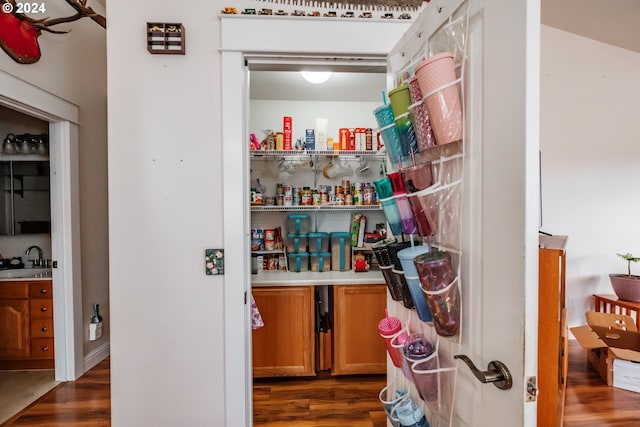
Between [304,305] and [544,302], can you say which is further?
[304,305]

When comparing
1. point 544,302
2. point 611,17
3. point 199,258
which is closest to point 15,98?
point 199,258

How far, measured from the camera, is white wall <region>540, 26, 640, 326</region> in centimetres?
267

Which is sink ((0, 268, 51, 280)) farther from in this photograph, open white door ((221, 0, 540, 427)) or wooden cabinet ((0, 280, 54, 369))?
open white door ((221, 0, 540, 427))

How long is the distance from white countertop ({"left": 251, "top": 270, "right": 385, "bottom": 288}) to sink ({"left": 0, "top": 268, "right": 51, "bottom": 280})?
187 centimetres

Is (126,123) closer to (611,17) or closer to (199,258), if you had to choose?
(199,258)

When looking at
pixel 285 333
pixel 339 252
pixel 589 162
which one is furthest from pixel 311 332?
pixel 589 162

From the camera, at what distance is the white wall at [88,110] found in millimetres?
2340

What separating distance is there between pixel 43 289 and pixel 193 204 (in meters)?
2.21

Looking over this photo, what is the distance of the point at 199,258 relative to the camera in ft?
4.33

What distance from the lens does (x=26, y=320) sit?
98.3 inches

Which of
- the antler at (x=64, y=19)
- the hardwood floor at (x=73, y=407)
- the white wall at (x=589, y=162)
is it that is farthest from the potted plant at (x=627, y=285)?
the antler at (x=64, y=19)

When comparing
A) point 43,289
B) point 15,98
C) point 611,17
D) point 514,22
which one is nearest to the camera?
point 514,22

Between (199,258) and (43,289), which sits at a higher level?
(199,258)

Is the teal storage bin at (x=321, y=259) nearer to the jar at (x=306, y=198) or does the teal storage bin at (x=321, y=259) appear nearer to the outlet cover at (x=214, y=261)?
the jar at (x=306, y=198)
